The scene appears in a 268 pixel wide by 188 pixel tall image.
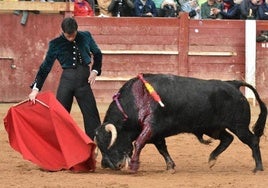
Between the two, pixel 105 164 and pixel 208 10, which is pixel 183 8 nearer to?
pixel 208 10

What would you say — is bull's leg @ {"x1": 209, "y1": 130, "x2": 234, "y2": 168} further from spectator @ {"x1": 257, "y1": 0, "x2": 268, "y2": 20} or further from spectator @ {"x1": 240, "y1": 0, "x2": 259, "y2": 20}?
spectator @ {"x1": 257, "y1": 0, "x2": 268, "y2": 20}

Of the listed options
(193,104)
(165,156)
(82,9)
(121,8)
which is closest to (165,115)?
(193,104)

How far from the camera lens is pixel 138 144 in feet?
27.0

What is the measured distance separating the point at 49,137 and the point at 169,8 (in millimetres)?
7376

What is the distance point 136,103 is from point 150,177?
0.69 metres

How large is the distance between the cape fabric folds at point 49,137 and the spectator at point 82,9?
668cm

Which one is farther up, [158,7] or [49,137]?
[158,7]

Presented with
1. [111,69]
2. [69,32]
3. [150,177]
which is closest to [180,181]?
[150,177]

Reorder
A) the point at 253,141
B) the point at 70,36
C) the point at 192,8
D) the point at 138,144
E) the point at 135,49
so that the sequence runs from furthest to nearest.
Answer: the point at 192,8
the point at 135,49
the point at 253,141
the point at 70,36
the point at 138,144

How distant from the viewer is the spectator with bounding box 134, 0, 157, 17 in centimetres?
1557

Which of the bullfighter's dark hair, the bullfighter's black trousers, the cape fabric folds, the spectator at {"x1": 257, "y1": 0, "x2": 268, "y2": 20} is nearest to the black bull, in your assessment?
the cape fabric folds

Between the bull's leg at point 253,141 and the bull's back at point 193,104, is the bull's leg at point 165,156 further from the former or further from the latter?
the bull's leg at point 253,141

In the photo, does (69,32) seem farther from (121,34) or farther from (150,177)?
(121,34)

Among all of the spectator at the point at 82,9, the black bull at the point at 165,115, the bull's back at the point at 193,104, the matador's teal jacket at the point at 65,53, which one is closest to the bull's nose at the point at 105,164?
the black bull at the point at 165,115
